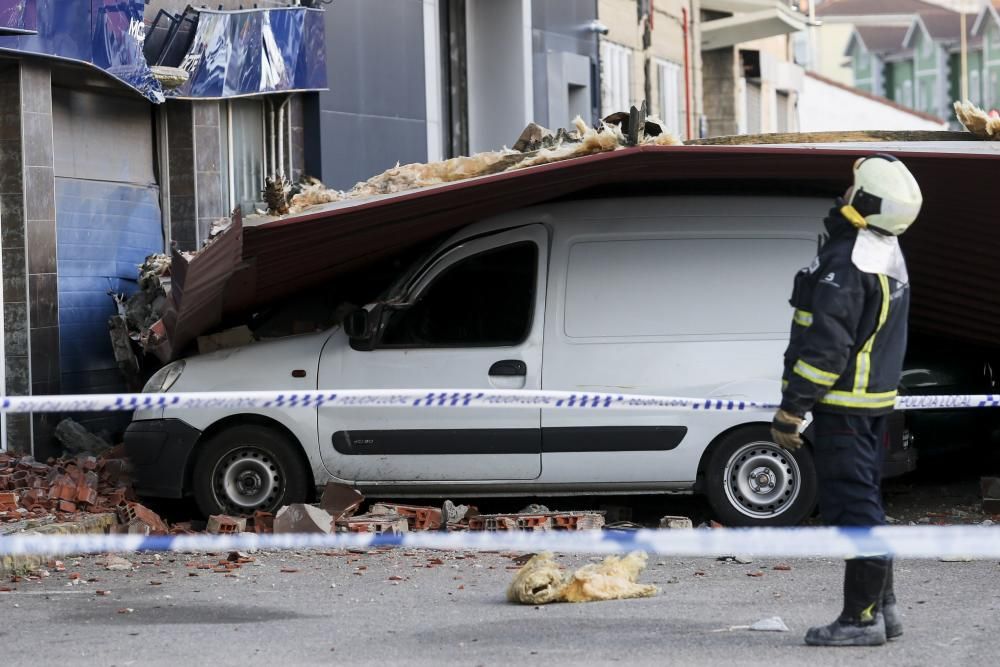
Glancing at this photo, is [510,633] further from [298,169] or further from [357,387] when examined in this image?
[298,169]

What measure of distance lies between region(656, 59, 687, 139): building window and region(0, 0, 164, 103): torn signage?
1837 centimetres

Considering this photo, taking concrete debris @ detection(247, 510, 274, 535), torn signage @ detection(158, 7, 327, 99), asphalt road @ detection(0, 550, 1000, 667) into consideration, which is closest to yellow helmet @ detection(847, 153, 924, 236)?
asphalt road @ detection(0, 550, 1000, 667)

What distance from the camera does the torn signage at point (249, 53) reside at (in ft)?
42.8

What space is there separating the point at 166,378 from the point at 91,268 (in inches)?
130

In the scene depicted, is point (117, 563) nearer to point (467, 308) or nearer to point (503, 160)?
point (467, 308)

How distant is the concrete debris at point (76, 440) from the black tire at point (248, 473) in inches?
98.2

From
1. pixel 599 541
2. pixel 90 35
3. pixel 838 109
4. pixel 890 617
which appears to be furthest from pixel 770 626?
pixel 838 109

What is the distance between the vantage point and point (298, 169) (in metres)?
14.9

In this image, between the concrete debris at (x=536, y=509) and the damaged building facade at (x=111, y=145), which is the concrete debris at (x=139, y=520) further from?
the damaged building facade at (x=111, y=145)

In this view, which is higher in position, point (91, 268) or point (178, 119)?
point (178, 119)

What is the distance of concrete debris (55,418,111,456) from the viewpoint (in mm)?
11148

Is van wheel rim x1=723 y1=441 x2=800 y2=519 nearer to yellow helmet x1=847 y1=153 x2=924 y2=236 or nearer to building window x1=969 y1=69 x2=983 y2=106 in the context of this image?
yellow helmet x1=847 y1=153 x2=924 y2=236

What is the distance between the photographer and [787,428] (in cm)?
577

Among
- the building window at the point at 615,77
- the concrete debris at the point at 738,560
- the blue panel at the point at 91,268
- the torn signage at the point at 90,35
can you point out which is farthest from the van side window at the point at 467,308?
the building window at the point at 615,77
